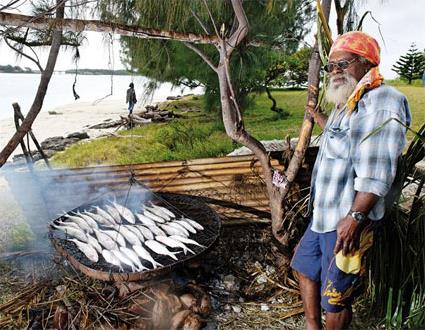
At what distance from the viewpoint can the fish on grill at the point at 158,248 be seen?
9.16 ft

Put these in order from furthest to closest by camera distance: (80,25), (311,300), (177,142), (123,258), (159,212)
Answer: (177,142), (159,212), (80,25), (123,258), (311,300)

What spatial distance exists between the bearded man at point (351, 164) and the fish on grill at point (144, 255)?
1132 millimetres

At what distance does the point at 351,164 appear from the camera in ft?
6.55

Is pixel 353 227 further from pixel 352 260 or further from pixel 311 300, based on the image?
pixel 311 300

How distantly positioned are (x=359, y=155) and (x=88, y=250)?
204 centimetres

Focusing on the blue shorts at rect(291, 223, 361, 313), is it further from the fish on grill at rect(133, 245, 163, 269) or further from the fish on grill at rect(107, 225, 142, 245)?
the fish on grill at rect(107, 225, 142, 245)

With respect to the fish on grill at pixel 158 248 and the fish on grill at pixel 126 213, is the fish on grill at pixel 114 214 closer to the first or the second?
the fish on grill at pixel 126 213

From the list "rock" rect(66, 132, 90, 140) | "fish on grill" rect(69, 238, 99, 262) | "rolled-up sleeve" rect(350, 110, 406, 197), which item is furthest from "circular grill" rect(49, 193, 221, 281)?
"rock" rect(66, 132, 90, 140)

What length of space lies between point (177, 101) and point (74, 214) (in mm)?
12598

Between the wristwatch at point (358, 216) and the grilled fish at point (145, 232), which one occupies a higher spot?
the wristwatch at point (358, 216)

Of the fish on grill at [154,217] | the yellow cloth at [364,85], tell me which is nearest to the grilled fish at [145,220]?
the fish on grill at [154,217]

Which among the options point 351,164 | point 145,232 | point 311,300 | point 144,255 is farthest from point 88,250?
point 351,164

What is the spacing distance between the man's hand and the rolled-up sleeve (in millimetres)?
188

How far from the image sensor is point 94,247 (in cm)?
286
